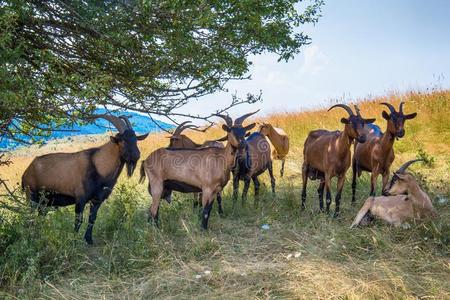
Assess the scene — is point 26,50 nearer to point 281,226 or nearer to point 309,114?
point 281,226

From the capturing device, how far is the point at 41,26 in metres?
7.52

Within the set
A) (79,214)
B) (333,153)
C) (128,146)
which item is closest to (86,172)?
(79,214)

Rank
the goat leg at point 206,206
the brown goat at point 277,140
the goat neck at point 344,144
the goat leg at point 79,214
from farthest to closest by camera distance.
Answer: the brown goat at point 277,140
the goat neck at point 344,144
the goat leg at point 206,206
the goat leg at point 79,214

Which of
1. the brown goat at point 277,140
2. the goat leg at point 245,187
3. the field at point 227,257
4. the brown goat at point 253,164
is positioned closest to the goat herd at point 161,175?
the field at point 227,257

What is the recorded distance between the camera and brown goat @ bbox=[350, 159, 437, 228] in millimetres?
7406

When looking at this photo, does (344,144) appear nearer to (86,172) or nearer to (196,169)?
(196,169)

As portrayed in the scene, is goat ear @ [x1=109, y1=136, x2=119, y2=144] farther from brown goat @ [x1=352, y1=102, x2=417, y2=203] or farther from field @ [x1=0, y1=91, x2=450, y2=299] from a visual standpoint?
brown goat @ [x1=352, y1=102, x2=417, y2=203]

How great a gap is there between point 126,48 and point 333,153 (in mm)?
3924

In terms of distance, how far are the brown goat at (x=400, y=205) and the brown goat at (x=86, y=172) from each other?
3629 millimetres

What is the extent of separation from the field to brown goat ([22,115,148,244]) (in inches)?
15.5

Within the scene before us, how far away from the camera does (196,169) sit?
789 centimetres

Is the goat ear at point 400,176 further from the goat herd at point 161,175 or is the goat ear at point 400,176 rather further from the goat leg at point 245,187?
the goat leg at point 245,187

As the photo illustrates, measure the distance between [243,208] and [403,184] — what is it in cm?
290

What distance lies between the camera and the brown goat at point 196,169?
308 inches
